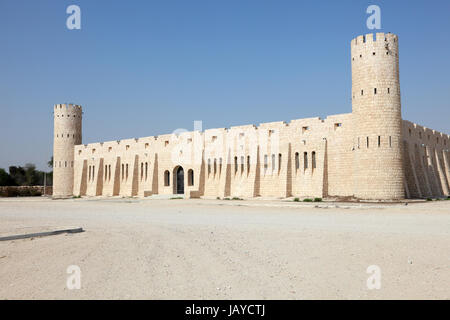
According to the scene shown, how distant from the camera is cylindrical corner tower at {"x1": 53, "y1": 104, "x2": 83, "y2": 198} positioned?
1900 inches

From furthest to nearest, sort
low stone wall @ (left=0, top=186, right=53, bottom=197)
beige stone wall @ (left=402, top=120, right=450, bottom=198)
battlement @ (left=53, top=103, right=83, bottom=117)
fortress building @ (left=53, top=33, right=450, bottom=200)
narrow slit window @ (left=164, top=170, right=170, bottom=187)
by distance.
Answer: low stone wall @ (left=0, top=186, right=53, bottom=197), battlement @ (left=53, top=103, right=83, bottom=117), narrow slit window @ (left=164, top=170, right=170, bottom=187), beige stone wall @ (left=402, top=120, right=450, bottom=198), fortress building @ (left=53, top=33, right=450, bottom=200)

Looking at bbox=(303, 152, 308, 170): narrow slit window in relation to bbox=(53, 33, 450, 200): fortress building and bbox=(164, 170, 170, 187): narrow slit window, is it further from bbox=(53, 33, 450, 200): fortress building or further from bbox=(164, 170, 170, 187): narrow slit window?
bbox=(164, 170, 170, 187): narrow slit window

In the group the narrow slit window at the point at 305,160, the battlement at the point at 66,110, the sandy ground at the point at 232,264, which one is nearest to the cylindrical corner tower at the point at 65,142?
the battlement at the point at 66,110

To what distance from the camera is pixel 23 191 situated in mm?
53875

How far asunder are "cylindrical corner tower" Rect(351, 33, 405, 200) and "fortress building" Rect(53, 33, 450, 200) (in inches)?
2.5

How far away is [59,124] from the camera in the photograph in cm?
4859

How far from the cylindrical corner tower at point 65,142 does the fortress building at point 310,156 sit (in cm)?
29

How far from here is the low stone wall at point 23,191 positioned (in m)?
51.4

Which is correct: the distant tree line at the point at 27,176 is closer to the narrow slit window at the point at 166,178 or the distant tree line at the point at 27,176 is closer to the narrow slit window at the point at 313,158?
the narrow slit window at the point at 166,178

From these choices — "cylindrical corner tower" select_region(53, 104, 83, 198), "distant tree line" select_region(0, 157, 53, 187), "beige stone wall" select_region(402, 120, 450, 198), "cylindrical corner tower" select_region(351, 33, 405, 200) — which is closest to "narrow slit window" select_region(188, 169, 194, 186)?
"cylindrical corner tower" select_region(351, 33, 405, 200)

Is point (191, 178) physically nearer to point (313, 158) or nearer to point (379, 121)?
point (313, 158)

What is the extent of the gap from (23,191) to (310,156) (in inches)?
1680

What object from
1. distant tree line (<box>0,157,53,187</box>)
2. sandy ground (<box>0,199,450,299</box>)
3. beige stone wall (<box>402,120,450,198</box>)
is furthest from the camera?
distant tree line (<box>0,157,53,187</box>)
